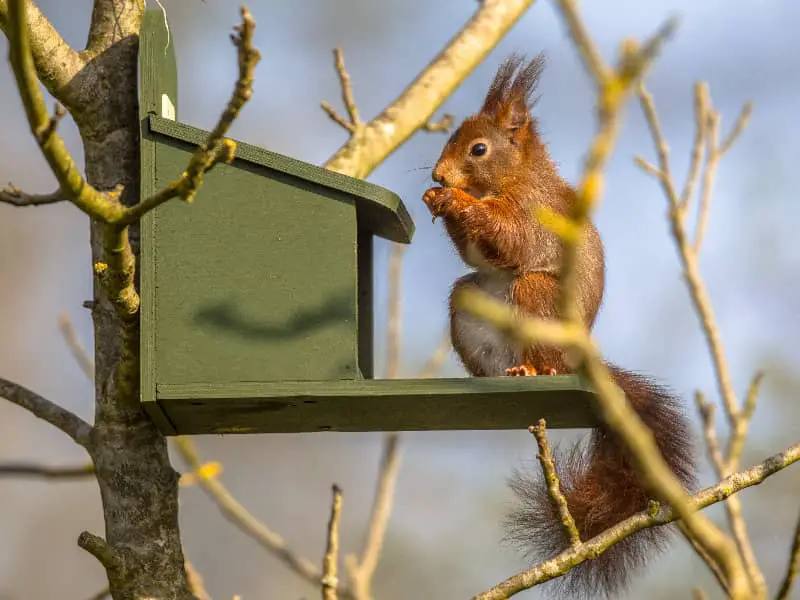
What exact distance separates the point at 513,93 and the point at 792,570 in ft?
7.55

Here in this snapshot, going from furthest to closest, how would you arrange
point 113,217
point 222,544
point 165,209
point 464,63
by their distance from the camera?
point 222,544 → point 464,63 → point 165,209 → point 113,217

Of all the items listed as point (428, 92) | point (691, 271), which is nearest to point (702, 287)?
point (691, 271)

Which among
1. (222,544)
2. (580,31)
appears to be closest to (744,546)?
(580,31)

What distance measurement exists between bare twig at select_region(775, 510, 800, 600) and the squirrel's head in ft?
6.36

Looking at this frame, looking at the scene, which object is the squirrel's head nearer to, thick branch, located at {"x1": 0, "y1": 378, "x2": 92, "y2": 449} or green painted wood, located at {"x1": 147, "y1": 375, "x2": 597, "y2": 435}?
green painted wood, located at {"x1": 147, "y1": 375, "x2": 597, "y2": 435}

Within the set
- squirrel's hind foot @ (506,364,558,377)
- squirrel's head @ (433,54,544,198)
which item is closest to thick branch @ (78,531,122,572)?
squirrel's hind foot @ (506,364,558,377)

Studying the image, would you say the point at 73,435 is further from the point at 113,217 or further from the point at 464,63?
the point at 464,63

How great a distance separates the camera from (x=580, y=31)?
983 millimetres

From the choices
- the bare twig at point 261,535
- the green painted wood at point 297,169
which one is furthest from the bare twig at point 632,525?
the green painted wood at point 297,169

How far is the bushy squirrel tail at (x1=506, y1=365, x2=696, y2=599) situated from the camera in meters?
3.14

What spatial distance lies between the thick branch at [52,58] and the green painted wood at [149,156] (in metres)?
0.18

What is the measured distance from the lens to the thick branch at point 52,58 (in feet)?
9.36

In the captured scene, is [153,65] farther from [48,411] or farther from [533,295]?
[533,295]

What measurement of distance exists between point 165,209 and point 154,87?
0.97 ft
